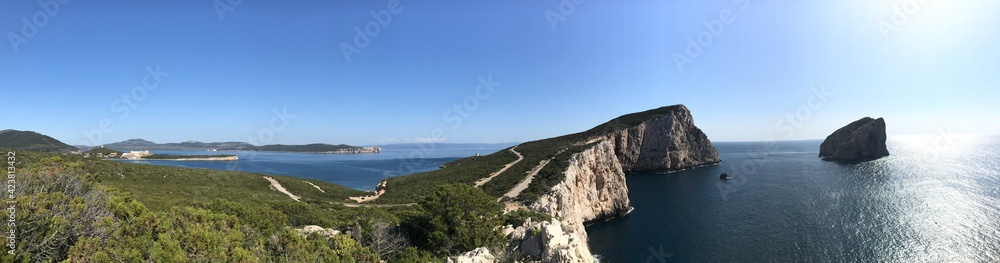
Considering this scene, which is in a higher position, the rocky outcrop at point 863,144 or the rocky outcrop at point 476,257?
the rocky outcrop at point 863,144

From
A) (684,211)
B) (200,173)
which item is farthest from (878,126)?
(200,173)

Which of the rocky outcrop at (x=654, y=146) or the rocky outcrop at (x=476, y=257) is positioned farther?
the rocky outcrop at (x=654, y=146)

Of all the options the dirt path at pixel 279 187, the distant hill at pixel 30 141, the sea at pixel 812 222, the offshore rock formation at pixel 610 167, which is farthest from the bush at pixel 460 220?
the distant hill at pixel 30 141

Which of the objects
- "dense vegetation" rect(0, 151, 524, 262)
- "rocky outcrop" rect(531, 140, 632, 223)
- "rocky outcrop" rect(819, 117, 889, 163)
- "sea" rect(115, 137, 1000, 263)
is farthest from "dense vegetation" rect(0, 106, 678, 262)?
"rocky outcrop" rect(819, 117, 889, 163)

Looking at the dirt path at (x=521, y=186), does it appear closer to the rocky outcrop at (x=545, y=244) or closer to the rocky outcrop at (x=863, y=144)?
the rocky outcrop at (x=545, y=244)

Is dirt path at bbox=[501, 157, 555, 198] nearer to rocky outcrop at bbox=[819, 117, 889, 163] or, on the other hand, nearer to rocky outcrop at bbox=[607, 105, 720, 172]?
rocky outcrop at bbox=[607, 105, 720, 172]
